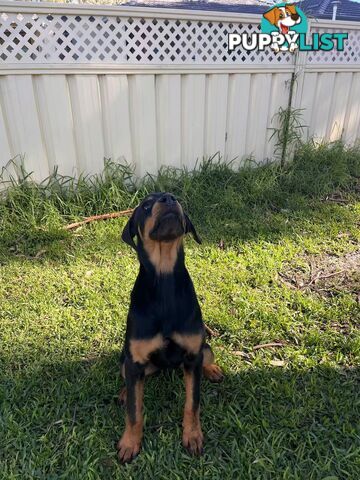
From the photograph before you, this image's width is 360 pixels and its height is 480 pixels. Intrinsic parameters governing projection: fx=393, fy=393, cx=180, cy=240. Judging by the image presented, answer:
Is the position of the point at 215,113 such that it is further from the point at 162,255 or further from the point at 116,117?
the point at 162,255

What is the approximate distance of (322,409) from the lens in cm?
229

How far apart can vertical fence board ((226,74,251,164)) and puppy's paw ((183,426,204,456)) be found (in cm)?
383

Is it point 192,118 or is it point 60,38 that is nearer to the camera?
point 60,38

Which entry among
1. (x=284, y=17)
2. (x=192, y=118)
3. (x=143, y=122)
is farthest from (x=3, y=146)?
(x=284, y=17)

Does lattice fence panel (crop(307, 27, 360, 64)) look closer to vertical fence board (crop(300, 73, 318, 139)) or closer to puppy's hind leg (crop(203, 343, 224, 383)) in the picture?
vertical fence board (crop(300, 73, 318, 139))

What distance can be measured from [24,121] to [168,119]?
5.28 ft

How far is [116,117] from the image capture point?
14.3ft

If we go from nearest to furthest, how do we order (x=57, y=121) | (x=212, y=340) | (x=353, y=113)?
(x=212, y=340), (x=57, y=121), (x=353, y=113)

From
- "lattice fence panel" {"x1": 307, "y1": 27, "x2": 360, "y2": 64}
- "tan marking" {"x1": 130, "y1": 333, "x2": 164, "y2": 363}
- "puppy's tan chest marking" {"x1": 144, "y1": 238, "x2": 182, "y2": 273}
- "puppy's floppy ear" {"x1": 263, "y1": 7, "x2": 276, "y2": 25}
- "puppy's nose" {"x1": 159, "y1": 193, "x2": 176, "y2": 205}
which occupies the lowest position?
"tan marking" {"x1": 130, "y1": 333, "x2": 164, "y2": 363}

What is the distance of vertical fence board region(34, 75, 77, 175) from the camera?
3949 millimetres

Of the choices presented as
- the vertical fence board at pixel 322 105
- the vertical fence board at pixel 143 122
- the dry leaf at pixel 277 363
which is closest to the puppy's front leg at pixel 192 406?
the dry leaf at pixel 277 363

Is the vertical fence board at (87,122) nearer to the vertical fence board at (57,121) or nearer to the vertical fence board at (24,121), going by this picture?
the vertical fence board at (57,121)

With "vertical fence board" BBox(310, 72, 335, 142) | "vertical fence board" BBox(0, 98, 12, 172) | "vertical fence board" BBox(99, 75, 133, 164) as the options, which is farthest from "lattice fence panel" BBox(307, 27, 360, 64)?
"vertical fence board" BBox(0, 98, 12, 172)

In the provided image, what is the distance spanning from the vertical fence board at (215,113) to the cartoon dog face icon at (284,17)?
102 cm
